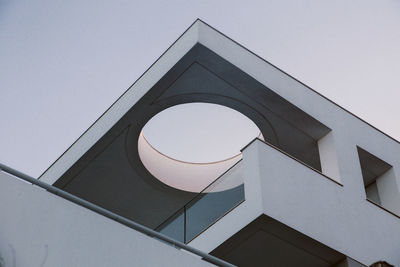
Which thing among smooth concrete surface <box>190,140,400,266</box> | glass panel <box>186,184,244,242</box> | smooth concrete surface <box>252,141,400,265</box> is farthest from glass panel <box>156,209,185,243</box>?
smooth concrete surface <box>252,141,400,265</box>

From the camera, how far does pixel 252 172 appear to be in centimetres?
1091

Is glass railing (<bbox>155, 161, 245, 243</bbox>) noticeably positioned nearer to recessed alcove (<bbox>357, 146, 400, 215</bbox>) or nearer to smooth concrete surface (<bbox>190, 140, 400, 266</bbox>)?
smooth concrete surface (<bbox>190, 140, 400, 266</bbox>)

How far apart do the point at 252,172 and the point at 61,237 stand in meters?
4.75

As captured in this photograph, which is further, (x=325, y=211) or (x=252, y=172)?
(x=325, y=211)

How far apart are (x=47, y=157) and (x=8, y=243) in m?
12.1

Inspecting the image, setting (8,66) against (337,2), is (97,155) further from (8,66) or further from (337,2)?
(337,2)

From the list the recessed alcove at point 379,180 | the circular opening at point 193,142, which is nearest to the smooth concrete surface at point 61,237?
the circular opening at point 193,142

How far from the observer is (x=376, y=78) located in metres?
16.7

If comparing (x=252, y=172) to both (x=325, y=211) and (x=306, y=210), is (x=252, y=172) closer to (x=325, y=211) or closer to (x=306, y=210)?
(x=306, y=210)

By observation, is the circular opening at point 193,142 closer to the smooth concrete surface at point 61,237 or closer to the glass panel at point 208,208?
the glass panel at point 208,208

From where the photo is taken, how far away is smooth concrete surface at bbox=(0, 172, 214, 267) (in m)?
6.57

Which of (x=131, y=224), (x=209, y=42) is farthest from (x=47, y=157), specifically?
(x=131, y=224)

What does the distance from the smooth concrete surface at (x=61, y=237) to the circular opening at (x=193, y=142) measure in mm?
6316

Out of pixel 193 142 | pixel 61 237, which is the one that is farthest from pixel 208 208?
pixel 193 142
